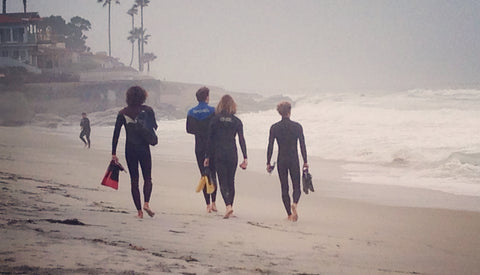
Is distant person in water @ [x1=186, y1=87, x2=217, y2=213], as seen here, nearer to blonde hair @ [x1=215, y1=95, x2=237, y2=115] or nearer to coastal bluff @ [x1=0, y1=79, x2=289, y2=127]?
blonde hair @ [x1=215, y1=95, x2=237, y2=115]

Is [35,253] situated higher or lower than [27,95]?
lower

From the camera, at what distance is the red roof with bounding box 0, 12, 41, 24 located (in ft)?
50.0

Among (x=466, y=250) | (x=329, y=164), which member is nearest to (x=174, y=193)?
(x=466, y=250)

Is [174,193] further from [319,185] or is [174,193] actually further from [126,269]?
[126,269]

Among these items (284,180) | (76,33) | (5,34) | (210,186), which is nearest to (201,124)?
(210,186)

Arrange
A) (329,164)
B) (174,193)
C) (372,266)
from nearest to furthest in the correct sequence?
(372,266) < (174,193) < (329,164)

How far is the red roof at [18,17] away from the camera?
15.2 m

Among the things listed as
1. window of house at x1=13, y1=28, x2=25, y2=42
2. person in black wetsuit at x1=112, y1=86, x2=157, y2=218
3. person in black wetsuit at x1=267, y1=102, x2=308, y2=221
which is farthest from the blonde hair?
window of house at x1=13, y1=28, x2=25, y2=42

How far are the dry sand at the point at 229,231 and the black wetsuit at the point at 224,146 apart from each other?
37 centimetres

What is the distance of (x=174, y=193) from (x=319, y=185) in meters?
2.70

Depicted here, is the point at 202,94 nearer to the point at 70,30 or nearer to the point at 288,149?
the point at 288,149

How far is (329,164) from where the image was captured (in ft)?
38.0

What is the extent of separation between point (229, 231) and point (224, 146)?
111 centimetres

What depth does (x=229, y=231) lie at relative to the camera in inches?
174
